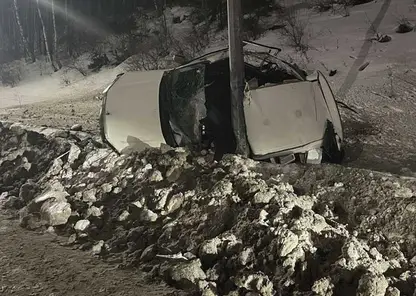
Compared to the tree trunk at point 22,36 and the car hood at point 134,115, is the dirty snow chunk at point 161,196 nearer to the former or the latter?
the car hood at point 134,115

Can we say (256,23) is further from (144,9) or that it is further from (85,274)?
(85,274)

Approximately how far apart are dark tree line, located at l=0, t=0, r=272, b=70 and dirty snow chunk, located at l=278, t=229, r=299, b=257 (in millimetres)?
14520

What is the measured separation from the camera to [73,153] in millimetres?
6031

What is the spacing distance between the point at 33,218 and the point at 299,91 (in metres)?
3.20

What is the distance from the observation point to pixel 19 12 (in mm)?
24953

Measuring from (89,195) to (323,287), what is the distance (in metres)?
2.86

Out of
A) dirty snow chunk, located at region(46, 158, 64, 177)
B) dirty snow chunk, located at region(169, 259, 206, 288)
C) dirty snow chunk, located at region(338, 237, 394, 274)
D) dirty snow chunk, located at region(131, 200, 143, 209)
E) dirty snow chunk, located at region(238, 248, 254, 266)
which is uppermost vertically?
dirty snow chunk, located at region(338, 237, 394, 274)

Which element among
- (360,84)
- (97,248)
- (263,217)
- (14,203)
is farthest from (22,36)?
(263,217)

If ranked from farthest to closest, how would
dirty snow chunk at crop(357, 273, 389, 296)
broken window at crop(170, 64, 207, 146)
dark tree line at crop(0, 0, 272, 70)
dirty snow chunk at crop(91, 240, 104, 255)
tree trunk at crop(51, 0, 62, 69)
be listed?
dark tree line at crop(0, 0, 272, 70), tree trunk at crop(51, 0, 62, 69), broken window at crop(170, 64, 207, 146), dirty snow chunk at crop(91, 240, 104, 255), dirty snow chunk at crop(357, 273, 389, 296)

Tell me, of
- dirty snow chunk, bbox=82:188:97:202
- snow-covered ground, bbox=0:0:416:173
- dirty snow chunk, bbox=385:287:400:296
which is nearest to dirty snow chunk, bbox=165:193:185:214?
dirty snow chunk, bbox=82:188:97:202

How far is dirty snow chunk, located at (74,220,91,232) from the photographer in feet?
15.0

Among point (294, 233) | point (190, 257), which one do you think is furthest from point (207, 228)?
point (294, 233)

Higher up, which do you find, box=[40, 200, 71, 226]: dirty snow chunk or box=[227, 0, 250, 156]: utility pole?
box=[227, 0, 250, 156]: utility pole

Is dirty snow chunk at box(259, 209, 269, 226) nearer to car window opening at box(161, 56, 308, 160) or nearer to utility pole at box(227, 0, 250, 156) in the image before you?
utility pole at box(227, 0, 250, 156)
